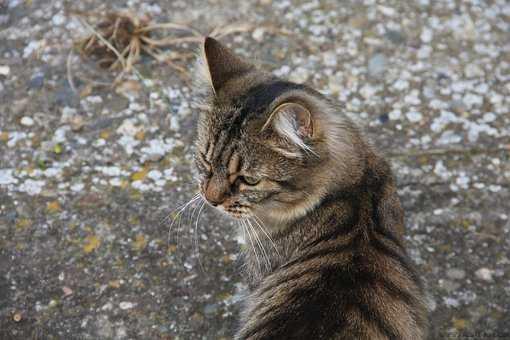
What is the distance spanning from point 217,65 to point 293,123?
1.73ft

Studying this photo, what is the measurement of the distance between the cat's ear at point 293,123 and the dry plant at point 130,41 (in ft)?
5.35

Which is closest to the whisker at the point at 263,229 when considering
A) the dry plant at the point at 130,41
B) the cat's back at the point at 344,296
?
the cat's back at the point at 344,296

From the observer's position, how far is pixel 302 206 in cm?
272

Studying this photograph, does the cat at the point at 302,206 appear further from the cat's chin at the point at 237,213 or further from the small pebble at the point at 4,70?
the small pebble at the point at 4,70

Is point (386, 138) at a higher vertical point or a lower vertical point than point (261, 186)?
lower

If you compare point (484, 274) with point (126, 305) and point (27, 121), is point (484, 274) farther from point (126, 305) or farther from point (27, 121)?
point (27, 121)

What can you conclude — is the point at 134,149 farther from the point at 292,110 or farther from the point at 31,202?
the point at 292,110

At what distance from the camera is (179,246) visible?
Answer: 327 cm

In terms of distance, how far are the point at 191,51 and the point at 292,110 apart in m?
1.90

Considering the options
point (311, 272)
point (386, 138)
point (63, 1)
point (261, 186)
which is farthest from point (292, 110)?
point (63, 1)

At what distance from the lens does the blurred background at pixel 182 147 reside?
305cm

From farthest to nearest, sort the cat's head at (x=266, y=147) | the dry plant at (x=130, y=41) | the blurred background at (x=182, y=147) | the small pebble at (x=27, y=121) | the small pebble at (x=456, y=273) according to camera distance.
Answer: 1. the dry plant at (x=130, y=41)
2. the small pebble at (x=27, y=121)
3. the small pebble at (x=456, y=273)
4. the blurred background at (x=182, y=147)
5. the cat's head at (x=266, y=147)

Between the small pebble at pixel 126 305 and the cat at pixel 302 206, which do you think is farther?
the small pebble at pixel 126 305

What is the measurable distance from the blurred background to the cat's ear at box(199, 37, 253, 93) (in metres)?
0.83
